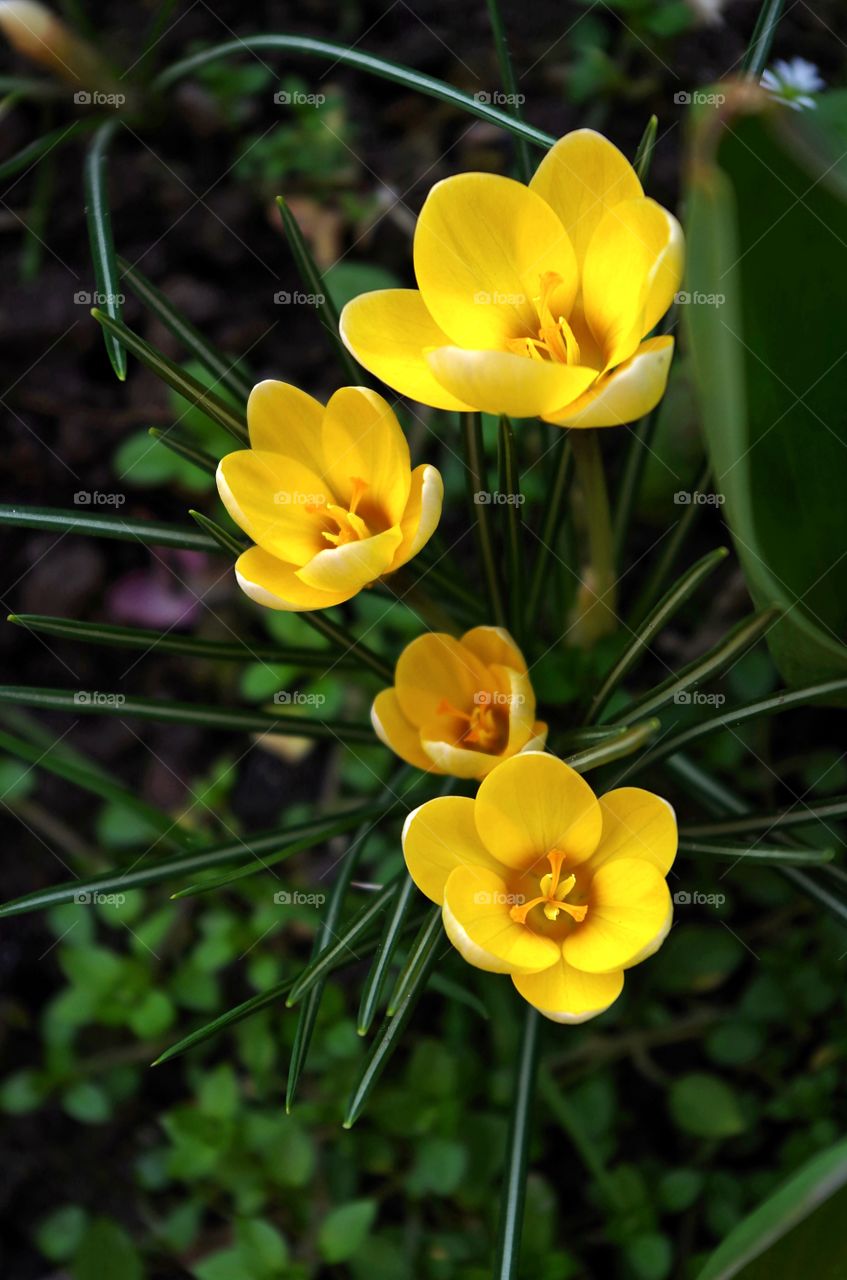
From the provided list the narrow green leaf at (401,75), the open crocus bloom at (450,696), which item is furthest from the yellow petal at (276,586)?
the narrow green leaf at (401,75)

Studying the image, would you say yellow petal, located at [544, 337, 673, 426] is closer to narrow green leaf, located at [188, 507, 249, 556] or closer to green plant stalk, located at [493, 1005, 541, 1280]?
narrow green leaf, located at [188, 507, 249, 556]

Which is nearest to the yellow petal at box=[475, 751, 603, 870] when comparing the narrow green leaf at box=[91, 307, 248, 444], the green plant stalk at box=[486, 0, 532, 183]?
the narrow green leaf at box=[91, 307, 248, 444]

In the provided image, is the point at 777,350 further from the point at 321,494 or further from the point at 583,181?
the point at 321,494

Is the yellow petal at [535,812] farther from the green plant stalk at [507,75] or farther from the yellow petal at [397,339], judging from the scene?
the green plant stalk at [507,75]

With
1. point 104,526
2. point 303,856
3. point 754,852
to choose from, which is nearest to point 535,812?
point 754,852

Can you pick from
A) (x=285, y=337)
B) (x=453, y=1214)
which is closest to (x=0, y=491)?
(x=285, y=337)

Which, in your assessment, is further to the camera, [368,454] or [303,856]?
[303,856]
